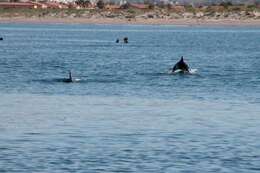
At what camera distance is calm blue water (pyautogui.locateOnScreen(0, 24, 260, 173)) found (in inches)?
890

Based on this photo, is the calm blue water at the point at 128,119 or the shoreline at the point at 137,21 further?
the shoreline at the point at 137,21

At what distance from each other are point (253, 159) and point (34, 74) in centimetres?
2503

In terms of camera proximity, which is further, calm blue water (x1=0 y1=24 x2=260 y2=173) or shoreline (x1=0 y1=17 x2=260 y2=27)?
shoreline (x1=0 y1=17 x2=260 y2=27)

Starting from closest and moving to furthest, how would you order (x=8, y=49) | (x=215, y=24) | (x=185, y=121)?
1. (x=185, y=121)
2. (x=8, y=49)
3. (x=215, y=24)

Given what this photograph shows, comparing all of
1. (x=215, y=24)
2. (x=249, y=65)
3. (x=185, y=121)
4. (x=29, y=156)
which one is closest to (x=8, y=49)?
(x=249, y=65)

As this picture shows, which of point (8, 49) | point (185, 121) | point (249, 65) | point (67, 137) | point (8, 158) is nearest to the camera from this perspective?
point (8, 158)

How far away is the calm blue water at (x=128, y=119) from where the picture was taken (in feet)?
74.2

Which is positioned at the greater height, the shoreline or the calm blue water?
the calm blue water

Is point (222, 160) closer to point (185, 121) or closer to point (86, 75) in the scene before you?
point (185, 121)

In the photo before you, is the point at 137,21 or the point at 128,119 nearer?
the point at 128,119

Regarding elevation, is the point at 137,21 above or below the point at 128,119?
below

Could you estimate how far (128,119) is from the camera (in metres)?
29.1

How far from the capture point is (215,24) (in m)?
155

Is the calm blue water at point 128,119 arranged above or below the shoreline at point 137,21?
above
